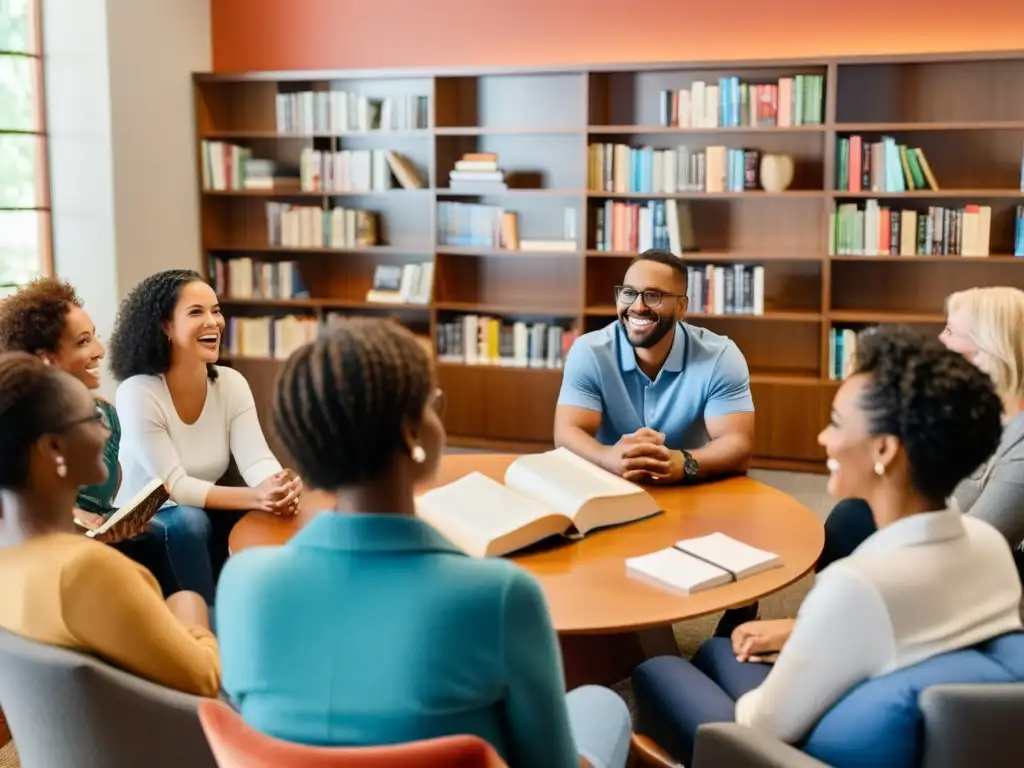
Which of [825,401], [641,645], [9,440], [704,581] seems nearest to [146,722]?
[9,440]

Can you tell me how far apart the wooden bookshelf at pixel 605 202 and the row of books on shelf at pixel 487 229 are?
0.06 m

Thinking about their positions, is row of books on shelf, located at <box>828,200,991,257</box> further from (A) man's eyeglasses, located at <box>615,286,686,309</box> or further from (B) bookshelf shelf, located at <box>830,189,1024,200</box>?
(A) man's eyeglasses, located at <box>615,286,686,309</box>

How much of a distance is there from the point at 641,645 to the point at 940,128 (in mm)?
3365

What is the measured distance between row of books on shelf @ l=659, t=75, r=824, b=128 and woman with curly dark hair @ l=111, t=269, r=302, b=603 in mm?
3127

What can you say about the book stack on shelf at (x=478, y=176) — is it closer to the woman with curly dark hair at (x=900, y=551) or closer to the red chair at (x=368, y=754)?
the woman with curly dark hair at (x=900, y=551)

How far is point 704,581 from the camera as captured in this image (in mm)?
2146

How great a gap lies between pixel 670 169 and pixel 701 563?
3.70 metres

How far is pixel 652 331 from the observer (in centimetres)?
328

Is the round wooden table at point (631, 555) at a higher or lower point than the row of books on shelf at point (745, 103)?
lower

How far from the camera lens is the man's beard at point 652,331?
3279 mm

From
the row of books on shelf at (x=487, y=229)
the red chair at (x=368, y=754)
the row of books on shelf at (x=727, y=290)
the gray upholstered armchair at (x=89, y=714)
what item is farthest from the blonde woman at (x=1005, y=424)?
the row of books on shelf at (x=487, y=229)

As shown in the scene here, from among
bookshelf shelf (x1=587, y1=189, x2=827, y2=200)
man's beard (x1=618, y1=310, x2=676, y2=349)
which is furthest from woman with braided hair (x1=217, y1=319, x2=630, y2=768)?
bookshelf shelf (x1=587, y1=189, x2=827, y2=200)

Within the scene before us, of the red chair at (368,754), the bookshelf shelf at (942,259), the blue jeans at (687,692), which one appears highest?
the bookshelf shelf at (942,259)

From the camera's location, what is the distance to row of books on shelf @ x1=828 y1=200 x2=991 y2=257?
5.30 metres
